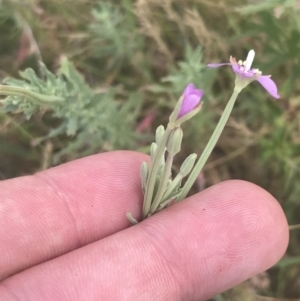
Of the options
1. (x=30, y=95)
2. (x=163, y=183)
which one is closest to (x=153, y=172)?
(x=163, y=183)

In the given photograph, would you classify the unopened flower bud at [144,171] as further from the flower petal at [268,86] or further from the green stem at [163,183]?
the flower petal at [268,86]

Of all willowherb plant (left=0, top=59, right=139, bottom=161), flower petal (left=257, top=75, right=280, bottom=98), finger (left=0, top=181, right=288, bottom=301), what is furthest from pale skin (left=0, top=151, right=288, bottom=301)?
flower petal (left=257, top=75, right=280, bottom=98)

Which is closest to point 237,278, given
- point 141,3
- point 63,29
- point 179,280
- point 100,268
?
point 179,280

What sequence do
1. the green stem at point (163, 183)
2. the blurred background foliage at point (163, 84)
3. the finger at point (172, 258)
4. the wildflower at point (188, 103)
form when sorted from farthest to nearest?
the blurred background foliage at point (163, 84) → the finger at point (172, 258) → the green stem at point (163, 183) → the wildflower at point (188, 103)

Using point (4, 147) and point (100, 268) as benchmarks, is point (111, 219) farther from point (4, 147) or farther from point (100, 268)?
point (4, 147)

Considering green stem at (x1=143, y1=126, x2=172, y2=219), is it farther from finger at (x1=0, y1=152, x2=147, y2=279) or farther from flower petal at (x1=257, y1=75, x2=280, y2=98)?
flower petal at (x1=257, y1=75, x2=280, y2=98)

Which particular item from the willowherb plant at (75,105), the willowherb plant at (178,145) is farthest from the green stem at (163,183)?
the willowherb plant at (75,105)
